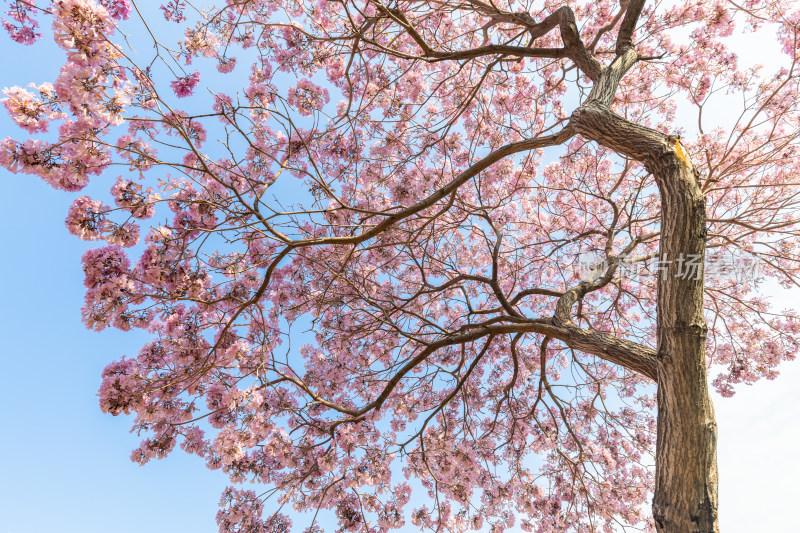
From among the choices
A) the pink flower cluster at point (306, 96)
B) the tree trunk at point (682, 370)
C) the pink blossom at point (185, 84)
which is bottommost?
the tree trunk at point (682, 370)

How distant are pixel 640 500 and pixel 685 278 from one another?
427 cm

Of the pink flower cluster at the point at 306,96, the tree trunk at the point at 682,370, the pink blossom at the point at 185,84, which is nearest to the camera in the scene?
the tree trunk at the point at 682,370

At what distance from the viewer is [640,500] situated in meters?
4.66

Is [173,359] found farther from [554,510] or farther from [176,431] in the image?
[554,510]

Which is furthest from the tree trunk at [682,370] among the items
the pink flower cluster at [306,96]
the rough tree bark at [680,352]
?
Result: the pink flower cluster at [306,96]

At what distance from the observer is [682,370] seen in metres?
1.95

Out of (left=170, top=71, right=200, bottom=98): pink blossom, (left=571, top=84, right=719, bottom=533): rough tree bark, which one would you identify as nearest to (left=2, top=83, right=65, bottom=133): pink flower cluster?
(left=170, top=71, right=200, bottom=98): pink blossom

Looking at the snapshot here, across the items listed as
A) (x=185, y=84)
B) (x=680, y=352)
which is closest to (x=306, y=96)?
(x=185, y=84)

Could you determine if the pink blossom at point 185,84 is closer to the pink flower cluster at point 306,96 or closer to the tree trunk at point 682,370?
the pink flower cluster at point 306,96

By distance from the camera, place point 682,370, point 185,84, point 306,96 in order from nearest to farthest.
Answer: point 682,370, point 185,84, point 306,96

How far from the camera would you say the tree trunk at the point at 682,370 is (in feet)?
5.79

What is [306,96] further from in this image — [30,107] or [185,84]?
[30,107]

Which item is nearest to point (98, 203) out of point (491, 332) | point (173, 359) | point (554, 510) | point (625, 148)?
point (173, 359)

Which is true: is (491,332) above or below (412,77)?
below
